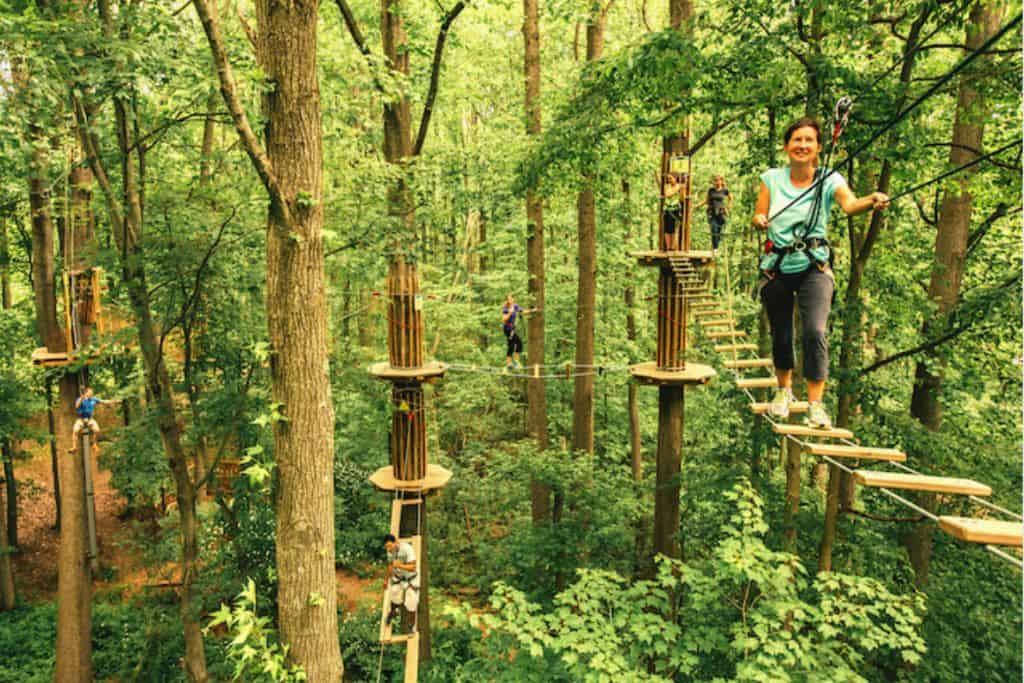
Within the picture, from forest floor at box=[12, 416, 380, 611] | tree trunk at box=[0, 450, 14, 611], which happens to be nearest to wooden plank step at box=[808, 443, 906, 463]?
forest floor at box=[12, 416, 380, 611]

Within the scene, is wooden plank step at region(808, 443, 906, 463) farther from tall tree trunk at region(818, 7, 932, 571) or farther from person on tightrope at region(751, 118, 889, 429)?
tall tree trunk at region(818, 7, 932, 571)

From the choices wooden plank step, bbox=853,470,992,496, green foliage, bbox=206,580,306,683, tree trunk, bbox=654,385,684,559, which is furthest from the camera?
tree trunk, bbox=654,385,684,559

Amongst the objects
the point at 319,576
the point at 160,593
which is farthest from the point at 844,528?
the point at 160,593

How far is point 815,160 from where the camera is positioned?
3.38 m

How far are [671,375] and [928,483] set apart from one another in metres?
4.26

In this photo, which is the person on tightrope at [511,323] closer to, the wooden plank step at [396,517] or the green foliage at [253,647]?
the wooden plank step at [396,517]

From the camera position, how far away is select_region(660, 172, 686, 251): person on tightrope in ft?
23.0

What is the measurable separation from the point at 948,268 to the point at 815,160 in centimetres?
564

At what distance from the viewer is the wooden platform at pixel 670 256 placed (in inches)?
278

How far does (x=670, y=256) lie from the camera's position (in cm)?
705

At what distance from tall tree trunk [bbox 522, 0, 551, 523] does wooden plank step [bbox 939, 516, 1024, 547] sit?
7987 millimetres

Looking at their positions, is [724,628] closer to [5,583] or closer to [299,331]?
[299,331]

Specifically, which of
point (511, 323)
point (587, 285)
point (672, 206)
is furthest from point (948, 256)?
point (511, 323)

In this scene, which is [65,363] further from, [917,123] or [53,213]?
[917,123]
